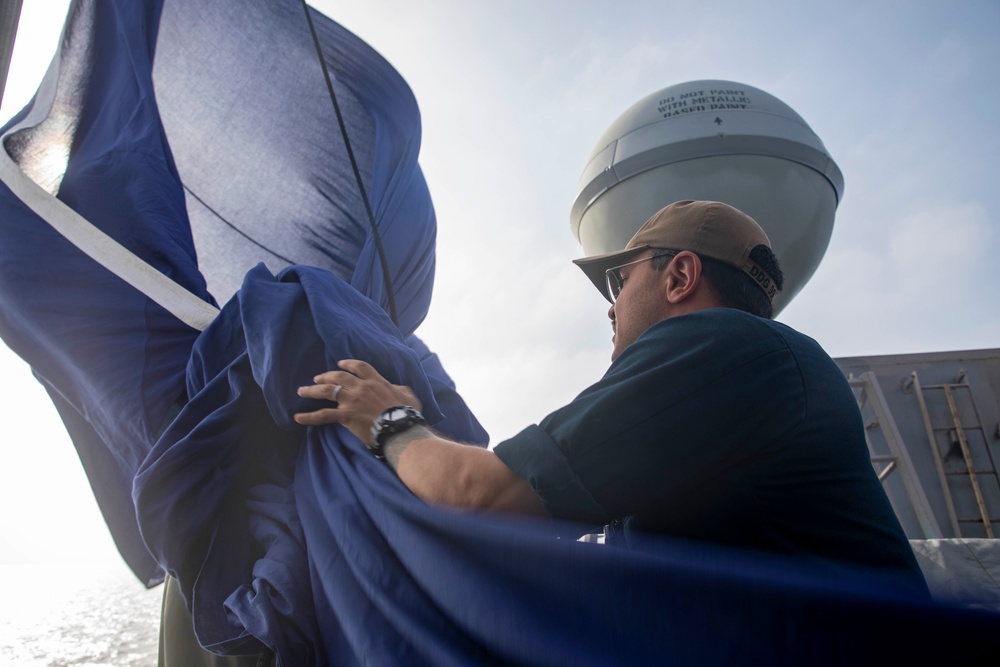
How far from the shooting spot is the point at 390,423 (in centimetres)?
130

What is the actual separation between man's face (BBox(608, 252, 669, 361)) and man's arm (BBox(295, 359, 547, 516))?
0.56 metres

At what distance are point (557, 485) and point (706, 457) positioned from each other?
25 cm

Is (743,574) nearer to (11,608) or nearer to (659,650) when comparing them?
(659,650)

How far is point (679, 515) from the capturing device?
1.09 m

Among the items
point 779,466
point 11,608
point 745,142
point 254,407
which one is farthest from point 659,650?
point 11,608

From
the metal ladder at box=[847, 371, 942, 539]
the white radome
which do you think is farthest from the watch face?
the metal ladder at box=[847, 371, 942, 539]

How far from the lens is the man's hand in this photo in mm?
1344

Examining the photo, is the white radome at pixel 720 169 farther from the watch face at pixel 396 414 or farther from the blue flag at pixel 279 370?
the watch face at pixel 396 414

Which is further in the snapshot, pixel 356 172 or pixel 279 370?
pixel 356 172

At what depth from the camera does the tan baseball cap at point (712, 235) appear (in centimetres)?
156

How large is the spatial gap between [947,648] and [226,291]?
2564mm

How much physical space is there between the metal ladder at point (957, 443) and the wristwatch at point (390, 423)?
→ 17.8 ft

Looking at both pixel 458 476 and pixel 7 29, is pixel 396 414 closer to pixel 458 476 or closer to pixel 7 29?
pixel 458 476

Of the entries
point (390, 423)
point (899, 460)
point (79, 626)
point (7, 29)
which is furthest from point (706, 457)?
point (79, 626)
